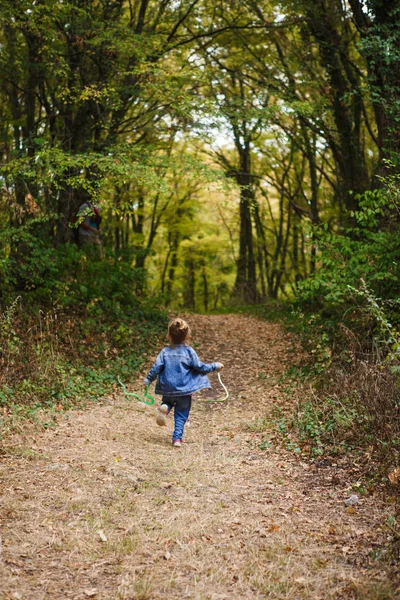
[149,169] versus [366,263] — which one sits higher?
[149,169]

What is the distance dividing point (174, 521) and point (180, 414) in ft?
→ 8.36

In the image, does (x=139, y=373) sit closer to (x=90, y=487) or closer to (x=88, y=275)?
(x=88, y=275)

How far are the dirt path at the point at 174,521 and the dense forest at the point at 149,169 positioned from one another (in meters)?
0.95

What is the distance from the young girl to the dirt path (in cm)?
46

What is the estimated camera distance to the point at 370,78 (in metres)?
10.3

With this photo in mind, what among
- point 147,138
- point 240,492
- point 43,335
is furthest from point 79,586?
point 147,138

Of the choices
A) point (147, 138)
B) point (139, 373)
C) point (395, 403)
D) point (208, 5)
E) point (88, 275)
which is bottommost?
point (139, 373)

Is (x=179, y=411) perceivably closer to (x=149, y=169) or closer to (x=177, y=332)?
(x=177, y=332)

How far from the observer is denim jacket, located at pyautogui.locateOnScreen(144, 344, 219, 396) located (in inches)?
282

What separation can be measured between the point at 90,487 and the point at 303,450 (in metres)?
2.59

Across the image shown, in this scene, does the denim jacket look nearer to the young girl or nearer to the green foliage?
the young girl

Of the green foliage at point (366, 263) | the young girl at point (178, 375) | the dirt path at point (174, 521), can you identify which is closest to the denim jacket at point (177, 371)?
the young girl at point (178, 375)

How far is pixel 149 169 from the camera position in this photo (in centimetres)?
995

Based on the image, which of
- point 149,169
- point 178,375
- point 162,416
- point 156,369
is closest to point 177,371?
point 178,375
